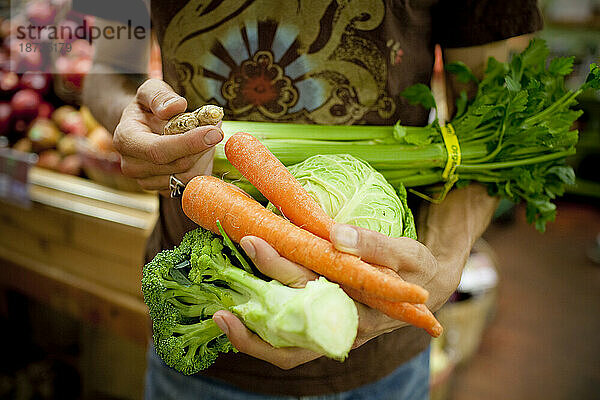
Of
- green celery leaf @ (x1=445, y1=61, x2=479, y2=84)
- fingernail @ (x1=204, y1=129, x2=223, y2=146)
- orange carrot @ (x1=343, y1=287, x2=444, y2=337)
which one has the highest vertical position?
green celery leaf @ (x1=445, y1=61, x2=479, y2=84)

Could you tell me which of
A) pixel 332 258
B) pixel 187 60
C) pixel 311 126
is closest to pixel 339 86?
pixel 311 126

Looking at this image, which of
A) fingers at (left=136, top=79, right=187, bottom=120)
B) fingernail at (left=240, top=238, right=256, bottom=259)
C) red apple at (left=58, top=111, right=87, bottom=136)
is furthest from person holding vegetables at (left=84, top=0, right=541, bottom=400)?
red apple at (left=58, top=111, right=87, bottom=136)

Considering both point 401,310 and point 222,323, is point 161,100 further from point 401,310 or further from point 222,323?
point 401,310

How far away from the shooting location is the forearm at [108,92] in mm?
1069

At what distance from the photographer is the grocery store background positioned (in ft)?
5.89

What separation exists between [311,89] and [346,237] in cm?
39

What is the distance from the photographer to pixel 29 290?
2055 mm

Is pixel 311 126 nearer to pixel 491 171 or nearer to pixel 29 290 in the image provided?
pixel 491 171

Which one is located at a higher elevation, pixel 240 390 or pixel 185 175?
pixel 185 175

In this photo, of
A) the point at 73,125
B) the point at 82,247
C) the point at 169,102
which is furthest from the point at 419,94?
the point at 73,125

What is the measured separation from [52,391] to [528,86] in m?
2.12

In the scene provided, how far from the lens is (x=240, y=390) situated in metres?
1.01

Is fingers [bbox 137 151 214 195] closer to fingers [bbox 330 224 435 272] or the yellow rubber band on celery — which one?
fingers [bbox 330 224 435 272]

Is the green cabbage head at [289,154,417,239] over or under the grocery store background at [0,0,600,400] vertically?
over
